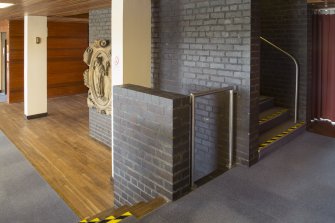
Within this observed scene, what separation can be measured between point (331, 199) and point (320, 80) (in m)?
3.28

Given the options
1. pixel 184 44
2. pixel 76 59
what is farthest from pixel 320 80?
pixel 76 59

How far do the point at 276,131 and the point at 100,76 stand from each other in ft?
11.3

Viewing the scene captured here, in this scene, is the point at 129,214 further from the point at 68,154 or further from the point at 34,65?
the point at 34,65

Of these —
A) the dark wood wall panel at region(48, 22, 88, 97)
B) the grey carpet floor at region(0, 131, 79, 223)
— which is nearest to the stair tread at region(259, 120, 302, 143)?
the grey carpet floor at region(0, 131, 79, 223)

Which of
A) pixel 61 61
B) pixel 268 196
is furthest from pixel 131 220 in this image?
pixel 61 61

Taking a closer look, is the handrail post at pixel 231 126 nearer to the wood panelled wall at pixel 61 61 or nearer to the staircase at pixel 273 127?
the staircase at pixel 273 127

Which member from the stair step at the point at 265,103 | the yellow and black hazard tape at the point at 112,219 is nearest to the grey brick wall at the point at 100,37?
the stair step at the point at 265,103

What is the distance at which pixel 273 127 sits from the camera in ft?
16.8

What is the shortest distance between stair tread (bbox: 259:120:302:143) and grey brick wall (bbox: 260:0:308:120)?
32cm

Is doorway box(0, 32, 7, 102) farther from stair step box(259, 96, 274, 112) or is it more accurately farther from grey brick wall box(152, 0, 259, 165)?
stair step box(259, 96, 274, 112)

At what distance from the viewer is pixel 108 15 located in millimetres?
6066

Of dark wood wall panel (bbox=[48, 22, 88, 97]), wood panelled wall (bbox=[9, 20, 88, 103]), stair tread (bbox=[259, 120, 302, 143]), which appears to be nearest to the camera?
stair tread (bbox=[259, 120, 302, 143])

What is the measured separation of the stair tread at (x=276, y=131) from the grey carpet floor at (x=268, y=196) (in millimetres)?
316

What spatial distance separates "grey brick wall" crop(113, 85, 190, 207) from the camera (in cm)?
316
